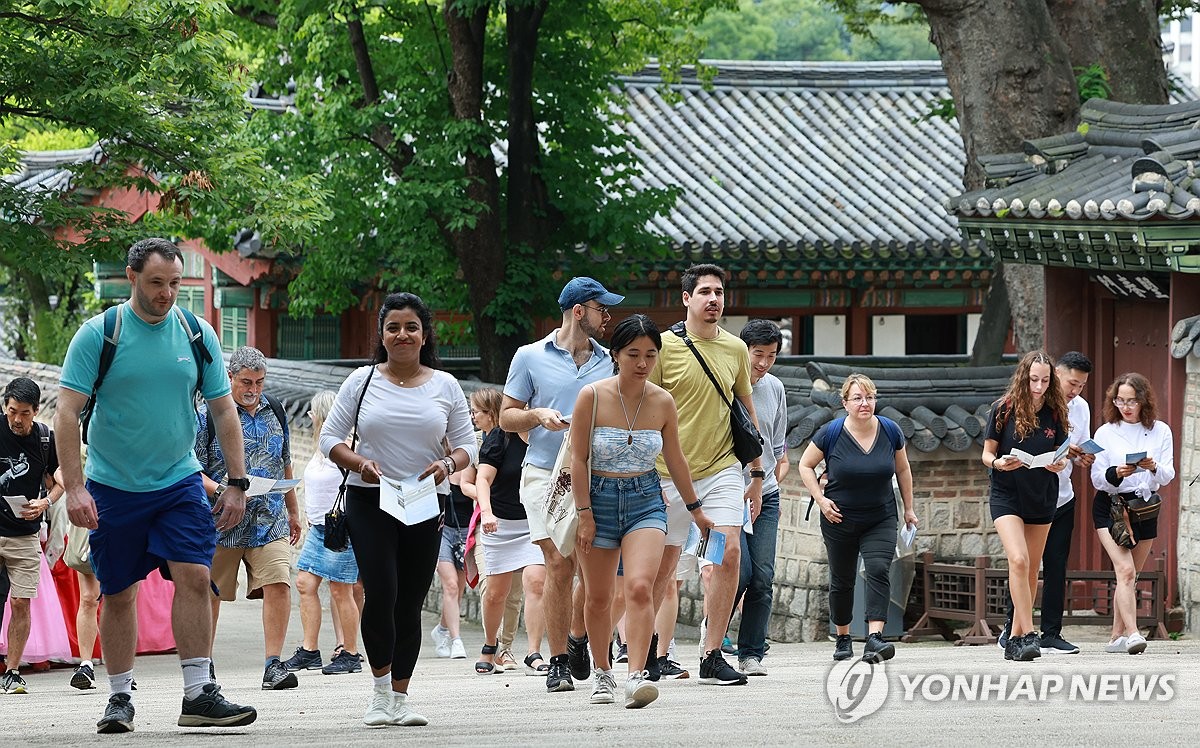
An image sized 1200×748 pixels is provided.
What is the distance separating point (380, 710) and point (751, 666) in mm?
2679

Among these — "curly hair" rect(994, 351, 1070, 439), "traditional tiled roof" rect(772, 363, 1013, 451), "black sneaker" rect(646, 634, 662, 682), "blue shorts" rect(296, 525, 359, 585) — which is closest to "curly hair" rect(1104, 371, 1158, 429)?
"curly hair" rect(994, 351, 1070, 439)

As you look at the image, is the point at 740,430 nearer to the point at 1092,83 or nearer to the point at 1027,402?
the point at 1027,402

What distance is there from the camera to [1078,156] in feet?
43.5

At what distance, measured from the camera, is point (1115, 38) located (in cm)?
1485

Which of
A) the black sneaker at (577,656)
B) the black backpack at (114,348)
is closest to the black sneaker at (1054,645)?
the black sneaker at (577,656)

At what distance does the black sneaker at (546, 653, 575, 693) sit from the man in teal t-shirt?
1814 mm

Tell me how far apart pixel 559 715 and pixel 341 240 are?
11.5 m

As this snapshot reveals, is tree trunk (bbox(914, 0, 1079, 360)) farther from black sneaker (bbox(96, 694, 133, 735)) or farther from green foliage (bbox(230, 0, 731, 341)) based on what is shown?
black sneaker (bbox(96, 694, 133, 735))

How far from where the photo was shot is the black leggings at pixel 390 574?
6.91 metres

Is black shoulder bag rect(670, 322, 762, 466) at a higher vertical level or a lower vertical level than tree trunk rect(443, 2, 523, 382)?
lower

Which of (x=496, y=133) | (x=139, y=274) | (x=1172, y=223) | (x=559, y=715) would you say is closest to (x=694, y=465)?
(x=559, y=715)

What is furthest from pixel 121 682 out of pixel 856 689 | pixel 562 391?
pixel 856 689

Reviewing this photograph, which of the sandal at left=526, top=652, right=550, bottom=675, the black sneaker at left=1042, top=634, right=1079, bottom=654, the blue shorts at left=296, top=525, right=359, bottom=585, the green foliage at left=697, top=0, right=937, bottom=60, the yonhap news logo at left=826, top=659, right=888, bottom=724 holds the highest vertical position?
the green foliage at left=697, top=0, right=937, bottom=60

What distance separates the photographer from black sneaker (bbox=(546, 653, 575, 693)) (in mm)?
8156
